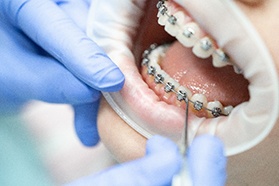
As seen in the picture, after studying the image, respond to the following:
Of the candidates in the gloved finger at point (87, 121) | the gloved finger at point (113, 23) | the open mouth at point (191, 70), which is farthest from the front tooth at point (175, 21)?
the gloved finger at point (87, 121)

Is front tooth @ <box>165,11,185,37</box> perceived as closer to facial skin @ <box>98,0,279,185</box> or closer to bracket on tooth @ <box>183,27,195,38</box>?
bracket on tooth @ <box>183,27,195,38</box>

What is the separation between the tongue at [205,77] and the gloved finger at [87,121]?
0.18 metres

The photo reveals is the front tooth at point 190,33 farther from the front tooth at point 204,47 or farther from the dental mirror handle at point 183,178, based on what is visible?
the dental mirror handle at point 183,178

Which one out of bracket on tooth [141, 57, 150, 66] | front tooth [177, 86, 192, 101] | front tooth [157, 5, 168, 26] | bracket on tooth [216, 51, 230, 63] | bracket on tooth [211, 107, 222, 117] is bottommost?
bracket on tooth [141, 57, 150, 66]

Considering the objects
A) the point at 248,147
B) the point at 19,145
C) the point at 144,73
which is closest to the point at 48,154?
the point at 19,145

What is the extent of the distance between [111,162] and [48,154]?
0.19 metres

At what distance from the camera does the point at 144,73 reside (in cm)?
115

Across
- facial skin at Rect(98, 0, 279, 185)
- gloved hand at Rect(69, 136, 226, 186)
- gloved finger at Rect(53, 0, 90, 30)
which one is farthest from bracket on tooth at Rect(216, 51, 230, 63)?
gloved finger at Rect(53, 0, 90, 30)

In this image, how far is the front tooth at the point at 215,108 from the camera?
3.47ft

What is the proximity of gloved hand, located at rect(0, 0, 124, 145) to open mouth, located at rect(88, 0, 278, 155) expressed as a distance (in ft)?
0.27

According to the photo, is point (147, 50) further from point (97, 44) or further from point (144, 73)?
point (97, 44)

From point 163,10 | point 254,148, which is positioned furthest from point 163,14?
point 254,148

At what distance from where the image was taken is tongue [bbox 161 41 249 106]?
109cm

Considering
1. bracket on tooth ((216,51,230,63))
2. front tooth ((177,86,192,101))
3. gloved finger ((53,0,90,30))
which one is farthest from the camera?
gloved finger ((53,0,90,30))
